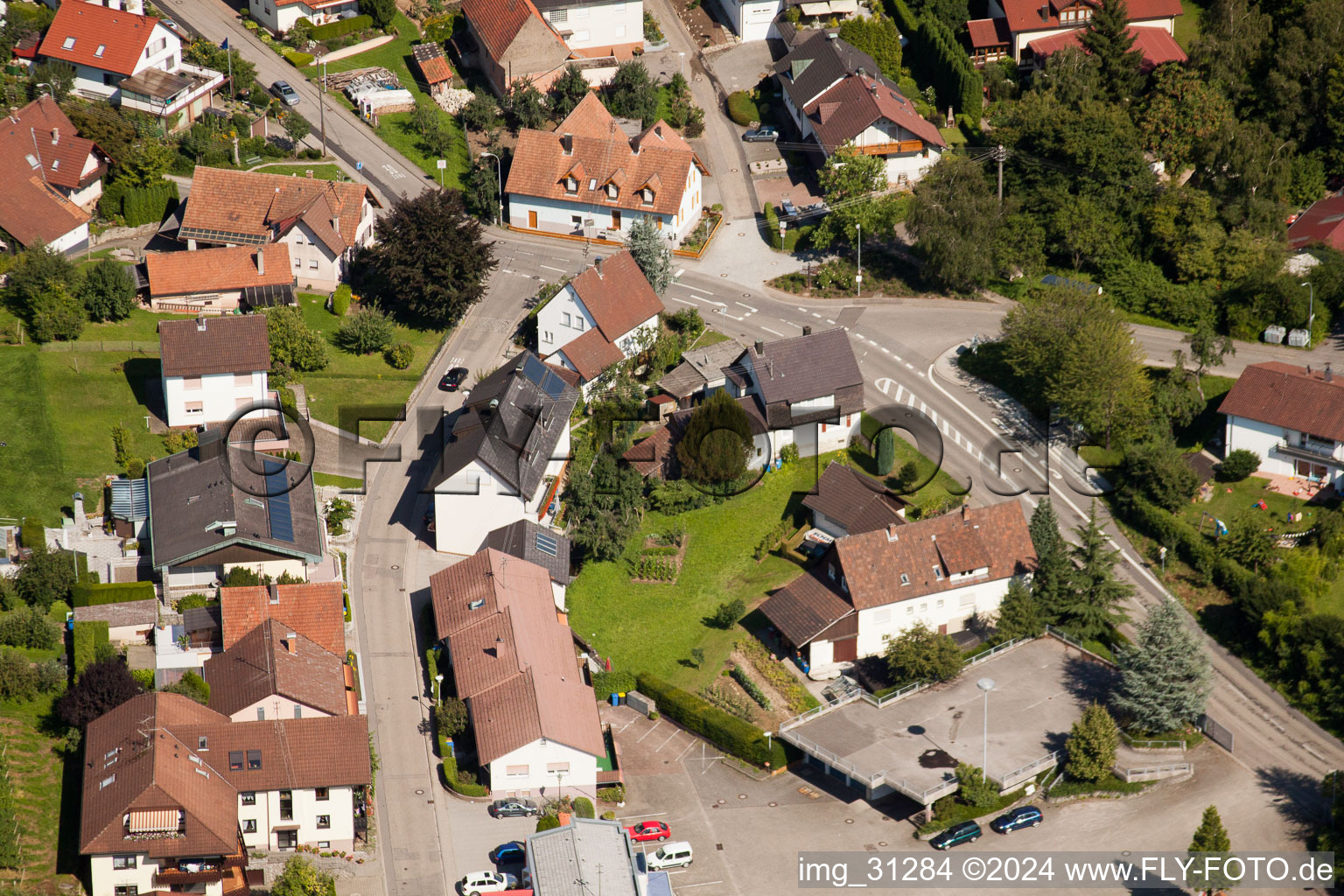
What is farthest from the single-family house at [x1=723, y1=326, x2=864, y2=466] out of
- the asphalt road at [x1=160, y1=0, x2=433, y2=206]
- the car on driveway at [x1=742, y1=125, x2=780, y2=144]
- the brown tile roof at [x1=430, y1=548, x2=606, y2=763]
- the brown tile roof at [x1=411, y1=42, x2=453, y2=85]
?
the brown tile roof at [x1=411, y1=42, x2=453, y2=85]

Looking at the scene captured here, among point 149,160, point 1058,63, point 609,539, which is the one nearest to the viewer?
point 609,539

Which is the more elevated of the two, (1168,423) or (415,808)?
(1168,423)

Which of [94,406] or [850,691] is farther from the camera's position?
[94,406]

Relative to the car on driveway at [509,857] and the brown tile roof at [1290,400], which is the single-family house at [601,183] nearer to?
the brown tile roof at [1290,400]

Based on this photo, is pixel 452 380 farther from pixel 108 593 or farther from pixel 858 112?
pixel 858 112

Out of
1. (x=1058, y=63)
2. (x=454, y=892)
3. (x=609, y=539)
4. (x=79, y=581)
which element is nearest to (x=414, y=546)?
(x=609, y=539)

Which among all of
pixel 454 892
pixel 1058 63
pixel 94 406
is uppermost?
pixel 1058 63

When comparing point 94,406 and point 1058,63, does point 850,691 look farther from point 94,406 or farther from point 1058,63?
Result: point 1058,63

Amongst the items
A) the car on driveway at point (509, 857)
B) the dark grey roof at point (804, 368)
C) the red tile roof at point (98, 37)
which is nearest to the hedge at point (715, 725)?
the car on driveway at point (509, 857)
